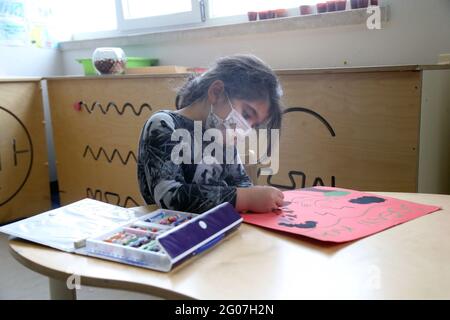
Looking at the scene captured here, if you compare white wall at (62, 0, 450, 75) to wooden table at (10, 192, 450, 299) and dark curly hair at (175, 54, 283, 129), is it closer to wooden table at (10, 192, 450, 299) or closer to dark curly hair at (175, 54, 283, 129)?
dark curly hair at (175, 54, 283, 129)

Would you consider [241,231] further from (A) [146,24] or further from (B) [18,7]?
(B) [18,7]

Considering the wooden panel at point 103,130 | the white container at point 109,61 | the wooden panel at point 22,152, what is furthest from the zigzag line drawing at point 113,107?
the wooden panel at point 22,152

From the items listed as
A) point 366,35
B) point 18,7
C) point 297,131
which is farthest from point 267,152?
point 18,7

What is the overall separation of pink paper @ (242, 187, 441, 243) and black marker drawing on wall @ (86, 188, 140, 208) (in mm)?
1281

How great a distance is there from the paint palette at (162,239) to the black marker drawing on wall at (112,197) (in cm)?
137

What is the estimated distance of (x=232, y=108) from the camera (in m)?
0.91

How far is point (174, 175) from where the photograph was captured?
79 centimetres

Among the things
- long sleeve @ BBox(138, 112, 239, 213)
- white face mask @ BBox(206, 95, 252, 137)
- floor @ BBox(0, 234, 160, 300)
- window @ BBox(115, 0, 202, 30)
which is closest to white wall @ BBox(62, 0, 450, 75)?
window @ BBox(115, 0, 202, 30)

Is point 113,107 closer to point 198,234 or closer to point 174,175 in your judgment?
point 174,175

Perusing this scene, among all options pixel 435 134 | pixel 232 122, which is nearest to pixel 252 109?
pixel 232 122

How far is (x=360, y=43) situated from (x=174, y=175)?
1103 millimetres

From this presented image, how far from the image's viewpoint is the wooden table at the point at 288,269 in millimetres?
464

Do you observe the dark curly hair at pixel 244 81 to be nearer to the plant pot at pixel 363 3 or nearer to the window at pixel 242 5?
the plant pot at pixel 363 3

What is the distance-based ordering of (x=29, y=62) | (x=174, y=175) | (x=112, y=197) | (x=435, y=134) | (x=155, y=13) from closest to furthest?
1. (x=174, y=175)
2. (x=435, y=134)
3. (x=112, y=197)
4. (x=155, y=13)
5. (x=29, y=62)
